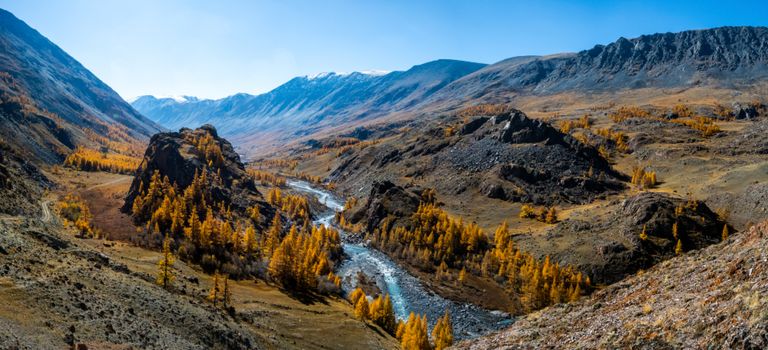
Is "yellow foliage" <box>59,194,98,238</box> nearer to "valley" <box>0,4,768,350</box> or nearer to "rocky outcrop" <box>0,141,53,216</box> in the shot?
"valley" <box>0,4,768,350</box>

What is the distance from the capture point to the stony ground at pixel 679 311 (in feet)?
97.5

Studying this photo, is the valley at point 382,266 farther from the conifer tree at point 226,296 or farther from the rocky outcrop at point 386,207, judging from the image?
the rocky outcrop at point 386,207

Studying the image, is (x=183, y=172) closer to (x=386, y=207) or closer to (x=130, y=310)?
(x=386, y=207)

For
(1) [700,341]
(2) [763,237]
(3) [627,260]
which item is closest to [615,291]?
(2) [763,237]

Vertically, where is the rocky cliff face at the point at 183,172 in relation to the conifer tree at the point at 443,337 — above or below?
above

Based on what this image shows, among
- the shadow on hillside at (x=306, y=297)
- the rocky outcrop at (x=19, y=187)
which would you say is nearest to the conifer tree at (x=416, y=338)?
the shadow on hillside at (x=306, y=297)

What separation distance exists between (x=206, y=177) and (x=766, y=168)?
210914mm

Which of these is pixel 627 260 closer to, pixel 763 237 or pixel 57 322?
pixel 763 237

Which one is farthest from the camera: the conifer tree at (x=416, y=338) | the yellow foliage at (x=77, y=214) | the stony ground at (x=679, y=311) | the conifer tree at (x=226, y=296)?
the yellow foliage at (x=77, y=214)

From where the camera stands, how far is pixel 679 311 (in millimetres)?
34688

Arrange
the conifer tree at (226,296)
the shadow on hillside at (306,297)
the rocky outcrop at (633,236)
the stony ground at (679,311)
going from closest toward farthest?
the stony ground at (679,311)
the conifer tree at (226,296)
the shadow on hillside at (306,297)
the rocky outcrop at (633,236)

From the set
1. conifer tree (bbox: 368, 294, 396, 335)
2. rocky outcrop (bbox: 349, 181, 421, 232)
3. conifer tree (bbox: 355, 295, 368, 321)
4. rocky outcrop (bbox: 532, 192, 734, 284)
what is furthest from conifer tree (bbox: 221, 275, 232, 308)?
rocky outcrop (bbox: 532, 192, 734, 284)

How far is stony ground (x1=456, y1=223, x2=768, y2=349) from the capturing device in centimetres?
2970

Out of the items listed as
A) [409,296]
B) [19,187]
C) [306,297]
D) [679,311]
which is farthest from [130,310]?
[19,187]
